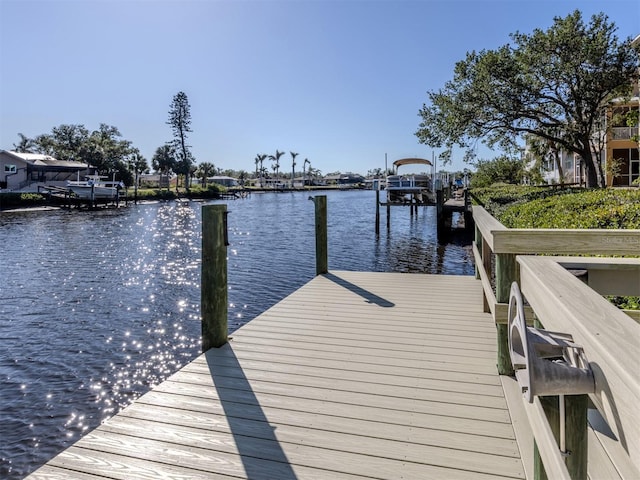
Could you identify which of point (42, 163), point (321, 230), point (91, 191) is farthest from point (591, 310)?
point (42, 163)

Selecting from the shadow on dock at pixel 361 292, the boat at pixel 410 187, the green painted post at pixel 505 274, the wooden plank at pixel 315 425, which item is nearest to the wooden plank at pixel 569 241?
the green painted post at pixel 505 274

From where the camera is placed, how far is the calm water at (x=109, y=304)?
4.52 meters

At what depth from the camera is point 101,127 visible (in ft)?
211

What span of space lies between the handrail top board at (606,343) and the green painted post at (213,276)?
3.00 m

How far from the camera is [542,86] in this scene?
15297 millimetres

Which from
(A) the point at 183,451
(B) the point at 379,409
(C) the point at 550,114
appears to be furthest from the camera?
(C) the point at 550,114

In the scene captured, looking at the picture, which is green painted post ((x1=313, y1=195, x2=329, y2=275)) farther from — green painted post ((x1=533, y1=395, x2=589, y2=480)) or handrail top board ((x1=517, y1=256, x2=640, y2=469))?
green painted post ((x1=533, y1=395, x2=589, y2=480))

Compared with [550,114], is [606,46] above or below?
above

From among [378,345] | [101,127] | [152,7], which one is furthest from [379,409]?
[101,127]

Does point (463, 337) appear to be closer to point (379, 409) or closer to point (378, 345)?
point (378, 345)

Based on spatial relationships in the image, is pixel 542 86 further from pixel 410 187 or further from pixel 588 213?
pixel 588 213

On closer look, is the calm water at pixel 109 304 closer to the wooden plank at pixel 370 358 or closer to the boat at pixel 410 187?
the wooden plank at pixel 370 358

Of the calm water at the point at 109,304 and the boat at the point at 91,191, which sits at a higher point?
the boat at the point at 91,191

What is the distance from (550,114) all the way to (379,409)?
17964 mm
